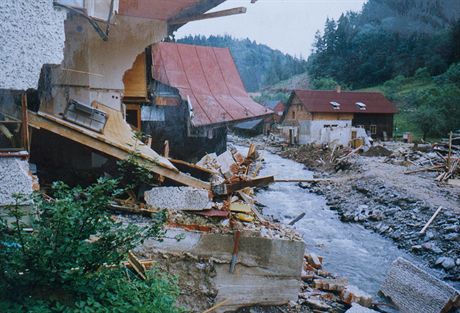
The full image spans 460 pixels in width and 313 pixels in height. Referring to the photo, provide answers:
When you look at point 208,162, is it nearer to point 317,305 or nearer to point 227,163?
point 227,163

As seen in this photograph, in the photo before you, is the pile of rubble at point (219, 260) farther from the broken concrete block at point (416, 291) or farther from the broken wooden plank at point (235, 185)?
the broken concrete block at point (416, 291)

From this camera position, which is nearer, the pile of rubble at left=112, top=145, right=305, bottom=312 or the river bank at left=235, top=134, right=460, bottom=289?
the pile of rubble at left=112, top=145, right=305, bottom=312

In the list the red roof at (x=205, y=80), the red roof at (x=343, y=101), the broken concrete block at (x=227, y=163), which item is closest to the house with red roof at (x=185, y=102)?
the red roof at (x=205, y=80)

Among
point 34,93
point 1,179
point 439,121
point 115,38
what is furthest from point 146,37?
point 439,121

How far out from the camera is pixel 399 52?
62.1 meters

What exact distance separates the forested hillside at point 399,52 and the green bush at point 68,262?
138 ft

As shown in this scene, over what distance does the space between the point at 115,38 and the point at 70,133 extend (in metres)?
2.69

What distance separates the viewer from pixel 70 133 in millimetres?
6336

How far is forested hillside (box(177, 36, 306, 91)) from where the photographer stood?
96188 mm

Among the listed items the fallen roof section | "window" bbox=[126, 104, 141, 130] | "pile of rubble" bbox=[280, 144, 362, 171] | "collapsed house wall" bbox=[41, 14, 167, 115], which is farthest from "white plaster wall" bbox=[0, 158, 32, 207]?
"pile of rubble" bbox=[280, 144, 362, 171]

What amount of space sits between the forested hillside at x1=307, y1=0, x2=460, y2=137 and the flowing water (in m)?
28.7

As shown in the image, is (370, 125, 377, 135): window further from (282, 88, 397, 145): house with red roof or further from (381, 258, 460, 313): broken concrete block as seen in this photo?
(381, 258, 460, 313): broken concrete block

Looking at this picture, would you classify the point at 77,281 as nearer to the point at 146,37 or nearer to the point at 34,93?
the point at 34,93

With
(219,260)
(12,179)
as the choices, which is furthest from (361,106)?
(12,179)
